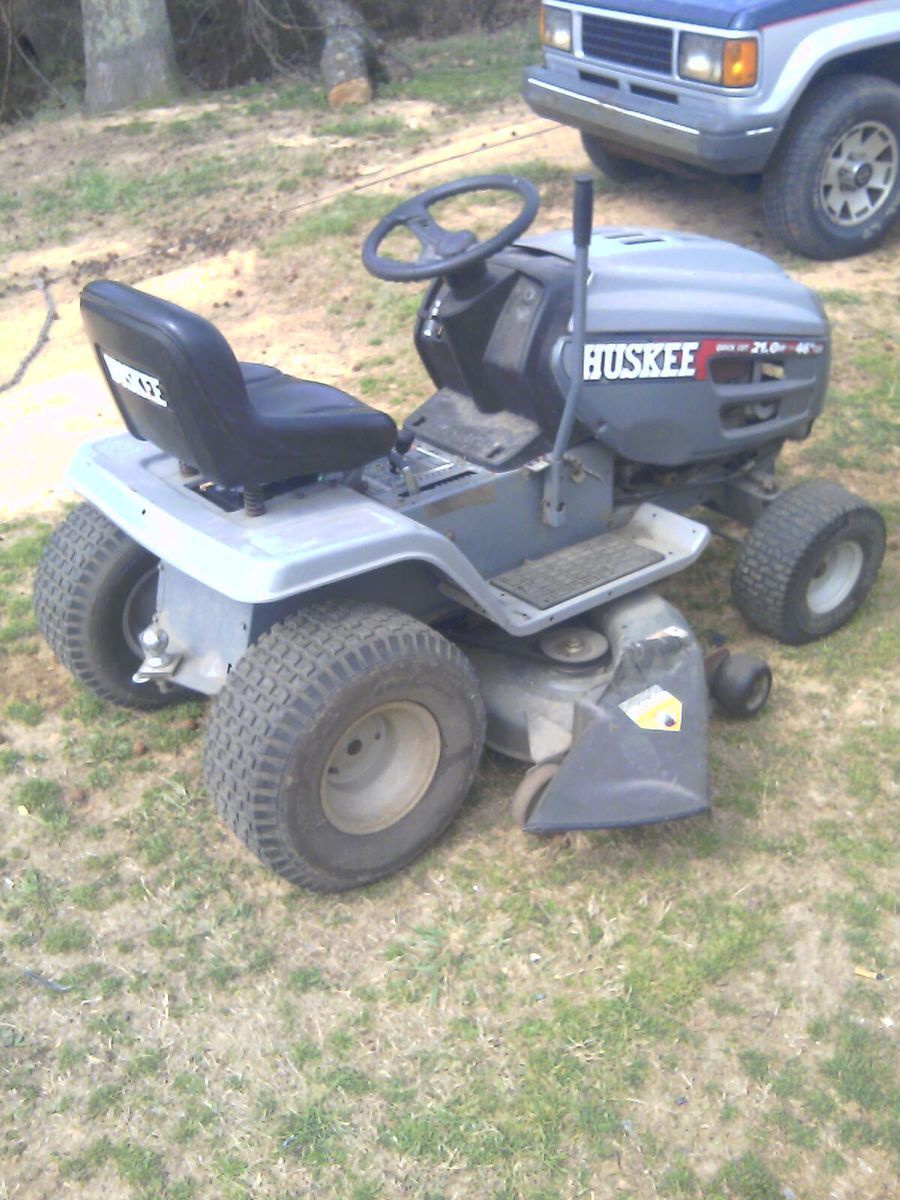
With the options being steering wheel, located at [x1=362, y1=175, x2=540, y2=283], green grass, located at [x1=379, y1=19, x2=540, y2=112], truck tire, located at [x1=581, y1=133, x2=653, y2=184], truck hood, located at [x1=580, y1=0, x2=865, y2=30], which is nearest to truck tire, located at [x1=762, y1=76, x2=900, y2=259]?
truck hood, located at [x1=580, y1=0, x2=865, y2=30]

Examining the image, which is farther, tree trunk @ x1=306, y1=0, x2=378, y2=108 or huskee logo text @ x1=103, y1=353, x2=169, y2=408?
tree trunk @ x1=306, y1=0, x2=378, y2=108

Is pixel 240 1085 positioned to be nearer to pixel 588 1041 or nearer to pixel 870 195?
pixel 588 1041

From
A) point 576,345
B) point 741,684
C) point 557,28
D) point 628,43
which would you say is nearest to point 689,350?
point 576,345

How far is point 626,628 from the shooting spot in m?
3.59

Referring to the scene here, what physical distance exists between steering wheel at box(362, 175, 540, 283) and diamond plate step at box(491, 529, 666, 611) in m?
0.87

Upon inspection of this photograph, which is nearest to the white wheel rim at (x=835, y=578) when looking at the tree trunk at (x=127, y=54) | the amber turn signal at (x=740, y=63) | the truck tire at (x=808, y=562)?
the truck tire at (x=808, y=562)

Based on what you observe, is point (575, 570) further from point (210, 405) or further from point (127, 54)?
point (127, 54)

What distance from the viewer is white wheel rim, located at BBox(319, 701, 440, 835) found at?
3191mm

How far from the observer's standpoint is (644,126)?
21.2 feet

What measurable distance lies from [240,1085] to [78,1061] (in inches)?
15.1

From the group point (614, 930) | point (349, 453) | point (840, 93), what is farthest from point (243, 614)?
point (840, 93)

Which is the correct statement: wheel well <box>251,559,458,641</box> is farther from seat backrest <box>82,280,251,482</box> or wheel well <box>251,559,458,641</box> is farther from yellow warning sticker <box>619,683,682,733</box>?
yellow warning sticker <box>619,683,682,733</box>

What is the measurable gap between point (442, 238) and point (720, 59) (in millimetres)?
3251

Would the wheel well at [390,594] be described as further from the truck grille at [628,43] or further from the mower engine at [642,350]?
the truck grille at [628,43]
